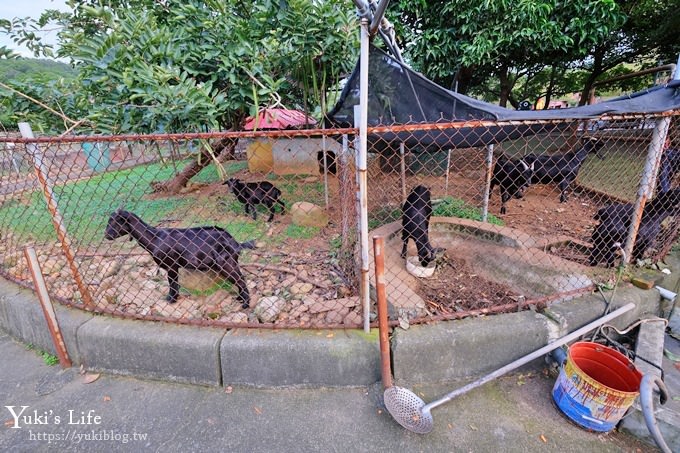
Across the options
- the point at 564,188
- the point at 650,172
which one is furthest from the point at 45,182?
the point at 564,188

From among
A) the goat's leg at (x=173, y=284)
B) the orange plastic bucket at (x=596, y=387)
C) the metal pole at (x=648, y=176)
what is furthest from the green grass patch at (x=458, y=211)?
the goat's leg at (x=173, y=284)

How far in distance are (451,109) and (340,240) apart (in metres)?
2.25

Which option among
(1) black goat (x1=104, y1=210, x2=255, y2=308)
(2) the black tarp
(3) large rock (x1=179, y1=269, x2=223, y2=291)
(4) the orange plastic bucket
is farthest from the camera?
(3) large rock (x1=179, y1=269, x2=223, y2=291)

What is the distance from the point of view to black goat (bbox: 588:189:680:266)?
2.77 meters

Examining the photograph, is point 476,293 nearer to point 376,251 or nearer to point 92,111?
point 376,251

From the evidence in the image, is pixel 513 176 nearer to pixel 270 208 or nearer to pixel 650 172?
pixel 650 172

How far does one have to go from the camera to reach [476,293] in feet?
10.2

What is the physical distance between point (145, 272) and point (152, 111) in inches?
67.6

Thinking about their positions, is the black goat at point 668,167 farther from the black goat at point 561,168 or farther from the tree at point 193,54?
the tree at point 193,54

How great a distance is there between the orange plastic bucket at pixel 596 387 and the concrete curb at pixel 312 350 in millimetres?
244

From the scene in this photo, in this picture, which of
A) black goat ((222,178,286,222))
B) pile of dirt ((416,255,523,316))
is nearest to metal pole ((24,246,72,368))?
pile of dirt ((416,255,523,316))

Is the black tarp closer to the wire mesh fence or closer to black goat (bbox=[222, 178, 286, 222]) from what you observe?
the wire mesh fence

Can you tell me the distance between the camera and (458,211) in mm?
4883

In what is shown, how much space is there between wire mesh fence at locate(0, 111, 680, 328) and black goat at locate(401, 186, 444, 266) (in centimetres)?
2
